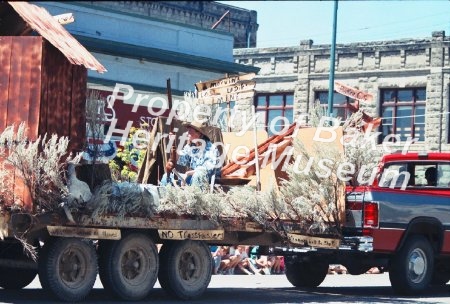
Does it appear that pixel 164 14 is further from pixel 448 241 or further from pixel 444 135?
pixel 448 241

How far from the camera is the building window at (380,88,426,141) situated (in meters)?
39.5

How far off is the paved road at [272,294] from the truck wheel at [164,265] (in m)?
0.23

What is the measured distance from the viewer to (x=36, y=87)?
39.7ft

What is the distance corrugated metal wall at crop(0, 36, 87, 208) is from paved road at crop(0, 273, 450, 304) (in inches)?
87.6

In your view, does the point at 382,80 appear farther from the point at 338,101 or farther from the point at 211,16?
the point at 211,16

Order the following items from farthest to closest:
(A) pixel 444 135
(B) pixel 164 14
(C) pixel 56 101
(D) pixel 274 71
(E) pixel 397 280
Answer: (B) pixel 164 14
(D) pixel 274 71
(A) pixel 444 135
(E) pixel 397 280
(C) pixel 56 101

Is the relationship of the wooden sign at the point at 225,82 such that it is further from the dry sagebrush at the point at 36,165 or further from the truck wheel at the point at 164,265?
the dry sagebrush at the point at 36,165

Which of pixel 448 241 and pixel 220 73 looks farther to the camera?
pixel 220 73

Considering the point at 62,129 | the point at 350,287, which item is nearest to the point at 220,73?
the point at 350,287

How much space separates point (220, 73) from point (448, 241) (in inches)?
553

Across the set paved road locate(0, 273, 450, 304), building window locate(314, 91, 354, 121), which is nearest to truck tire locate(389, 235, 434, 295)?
paved road locate(0, 273, 450, 304)

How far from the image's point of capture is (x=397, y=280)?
1506 centimetres

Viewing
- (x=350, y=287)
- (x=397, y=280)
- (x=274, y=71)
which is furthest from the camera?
(x=274, y=71)

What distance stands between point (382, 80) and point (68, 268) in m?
29.4
